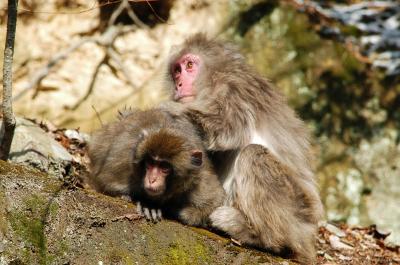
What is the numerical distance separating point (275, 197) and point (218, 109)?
103 centimetres

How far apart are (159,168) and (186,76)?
173 centimetres

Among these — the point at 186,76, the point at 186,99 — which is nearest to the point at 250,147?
→ the point at 186,99

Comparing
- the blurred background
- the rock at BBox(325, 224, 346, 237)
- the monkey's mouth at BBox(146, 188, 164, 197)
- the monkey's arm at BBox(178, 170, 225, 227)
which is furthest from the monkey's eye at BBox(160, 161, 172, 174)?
the blurred background

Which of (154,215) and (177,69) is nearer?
(154,215)

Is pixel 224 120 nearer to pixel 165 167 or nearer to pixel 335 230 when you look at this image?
pixel 165 167

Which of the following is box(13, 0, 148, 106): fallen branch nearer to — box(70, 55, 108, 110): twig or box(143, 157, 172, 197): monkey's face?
box(70, 55, 108, 110): twig

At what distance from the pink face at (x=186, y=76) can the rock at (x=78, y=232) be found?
2.00 meters

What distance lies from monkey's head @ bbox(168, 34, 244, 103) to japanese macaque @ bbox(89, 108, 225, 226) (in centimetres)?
66

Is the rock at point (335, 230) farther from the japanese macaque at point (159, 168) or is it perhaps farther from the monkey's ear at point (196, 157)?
the monkey's ear at point (196, 157)

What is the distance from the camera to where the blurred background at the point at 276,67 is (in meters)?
9.66

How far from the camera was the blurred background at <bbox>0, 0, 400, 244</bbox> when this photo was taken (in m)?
9.66

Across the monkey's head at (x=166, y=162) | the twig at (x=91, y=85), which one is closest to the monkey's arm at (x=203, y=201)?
the monkey's head at (x=166, y=162)

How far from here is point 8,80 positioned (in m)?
5.44

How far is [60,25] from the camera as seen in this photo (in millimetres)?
10016
